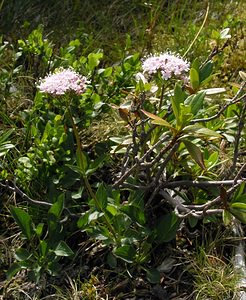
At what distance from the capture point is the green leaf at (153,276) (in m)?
1.82

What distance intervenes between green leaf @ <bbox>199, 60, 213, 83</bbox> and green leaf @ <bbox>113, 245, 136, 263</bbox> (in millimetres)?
627

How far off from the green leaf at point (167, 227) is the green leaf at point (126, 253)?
0.38 feet

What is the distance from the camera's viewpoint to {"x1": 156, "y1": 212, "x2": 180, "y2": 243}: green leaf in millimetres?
1844

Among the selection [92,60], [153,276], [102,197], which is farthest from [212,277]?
[92,60]

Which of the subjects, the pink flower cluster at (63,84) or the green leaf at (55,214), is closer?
the pink flower cluster at (63,84)

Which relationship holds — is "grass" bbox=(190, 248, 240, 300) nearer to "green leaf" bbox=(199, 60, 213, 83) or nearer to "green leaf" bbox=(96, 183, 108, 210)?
"green leaf" bbox=(96, 183, 108, 210)

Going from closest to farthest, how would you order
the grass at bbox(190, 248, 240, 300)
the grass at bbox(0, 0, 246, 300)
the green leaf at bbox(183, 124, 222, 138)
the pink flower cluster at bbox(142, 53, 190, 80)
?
Result: the green leaf at bbox(183, 124, 222, 138) → the pink flower cluster at bbox(142, 53, 190, 80) → the grass at bbox(190, 248, 240, 300) → the grass at bbox(0, 0, 246, 300)

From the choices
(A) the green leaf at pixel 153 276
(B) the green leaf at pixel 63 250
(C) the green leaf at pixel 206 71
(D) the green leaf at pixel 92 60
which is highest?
(C) the green leaf at pixel 206 71

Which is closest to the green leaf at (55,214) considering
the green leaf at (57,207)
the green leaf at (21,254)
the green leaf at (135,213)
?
the green leaf at (57,207)

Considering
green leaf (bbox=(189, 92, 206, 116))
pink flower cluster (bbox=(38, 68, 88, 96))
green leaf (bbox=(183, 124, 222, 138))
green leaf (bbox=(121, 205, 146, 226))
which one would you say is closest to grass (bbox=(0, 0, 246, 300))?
green leaf (bbox=(121, 205, 146, 226))

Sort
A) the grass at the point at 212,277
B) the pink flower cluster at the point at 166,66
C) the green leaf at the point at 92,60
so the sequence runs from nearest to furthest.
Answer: the pink flower cluster at the point at 166,66 → the grass at the point at 212,277 → the green leaf at the point at 92,60

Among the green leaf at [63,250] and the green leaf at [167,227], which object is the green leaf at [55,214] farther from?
the green leaf at [167,227]

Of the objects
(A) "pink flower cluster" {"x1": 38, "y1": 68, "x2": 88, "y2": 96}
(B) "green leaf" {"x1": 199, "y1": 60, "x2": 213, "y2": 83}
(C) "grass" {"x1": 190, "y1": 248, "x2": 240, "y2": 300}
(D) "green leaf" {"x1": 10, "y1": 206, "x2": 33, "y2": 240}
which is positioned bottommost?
(C) "grass" {"x1": 190, "y1": 248, "x2": 240, "y2": 300}

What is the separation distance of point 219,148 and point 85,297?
0.70m
